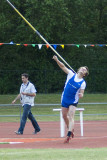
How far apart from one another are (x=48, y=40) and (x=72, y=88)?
22.3 metres

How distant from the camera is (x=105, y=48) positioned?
131 feet

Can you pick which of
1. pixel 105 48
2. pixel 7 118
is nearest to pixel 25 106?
pixel 7 118

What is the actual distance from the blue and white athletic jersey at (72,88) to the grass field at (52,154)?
2.10m

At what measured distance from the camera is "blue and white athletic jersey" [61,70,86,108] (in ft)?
36.1

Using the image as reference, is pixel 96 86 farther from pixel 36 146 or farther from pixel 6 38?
pixel 36 146

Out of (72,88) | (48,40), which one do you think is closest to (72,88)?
(72,88)

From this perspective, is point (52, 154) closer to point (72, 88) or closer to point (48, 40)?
point (72, 88)

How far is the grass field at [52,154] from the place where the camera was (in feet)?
26.5

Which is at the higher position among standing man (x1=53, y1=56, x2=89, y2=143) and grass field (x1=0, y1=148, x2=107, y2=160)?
standing man (x1=53, y1=56, x2=89, y2=143)

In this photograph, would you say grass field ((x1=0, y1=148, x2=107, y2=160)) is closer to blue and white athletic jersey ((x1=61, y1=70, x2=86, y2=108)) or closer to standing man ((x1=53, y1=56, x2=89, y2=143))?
standing man ((x1=53, y1=56, x2=89, y2=143))

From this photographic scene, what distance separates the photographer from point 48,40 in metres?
33.1

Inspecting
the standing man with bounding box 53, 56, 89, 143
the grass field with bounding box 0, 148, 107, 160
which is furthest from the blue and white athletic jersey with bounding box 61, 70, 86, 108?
the grass field with bounding box 0, 148, 107, 160

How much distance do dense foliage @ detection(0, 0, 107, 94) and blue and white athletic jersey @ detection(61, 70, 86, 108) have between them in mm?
20542

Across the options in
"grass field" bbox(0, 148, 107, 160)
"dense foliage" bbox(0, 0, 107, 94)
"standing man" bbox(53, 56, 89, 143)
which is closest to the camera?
"grass field" bbox(0, 148, 107, 160)
